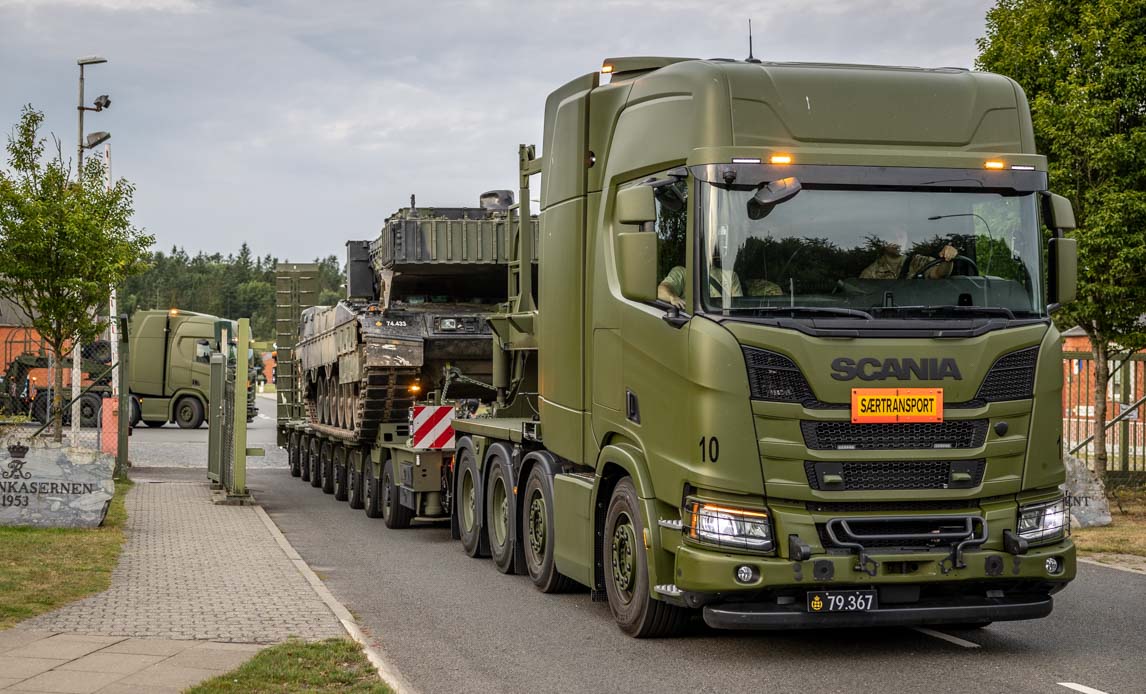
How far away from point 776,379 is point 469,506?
21.6ft

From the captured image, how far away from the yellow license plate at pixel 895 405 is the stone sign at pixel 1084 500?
786cm

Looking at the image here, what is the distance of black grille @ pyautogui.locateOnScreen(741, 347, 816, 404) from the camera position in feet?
26.3

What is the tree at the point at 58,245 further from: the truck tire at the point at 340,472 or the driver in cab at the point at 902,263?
the driver in cab at the point at 902,263

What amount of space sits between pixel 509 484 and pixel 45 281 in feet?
40.3

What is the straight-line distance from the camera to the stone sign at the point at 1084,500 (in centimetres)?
1533

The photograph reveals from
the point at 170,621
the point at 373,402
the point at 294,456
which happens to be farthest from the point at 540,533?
the point at 294,456

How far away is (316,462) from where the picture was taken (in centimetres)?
2297

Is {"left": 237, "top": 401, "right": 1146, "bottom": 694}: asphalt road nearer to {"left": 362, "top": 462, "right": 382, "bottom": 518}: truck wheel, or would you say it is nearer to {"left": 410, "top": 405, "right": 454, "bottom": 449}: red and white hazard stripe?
{"left": 410, "top": 405, "right": 454, "bottom": 449}: red and white hazard stripe

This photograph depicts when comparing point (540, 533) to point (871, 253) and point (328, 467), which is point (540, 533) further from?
point (328, 467)

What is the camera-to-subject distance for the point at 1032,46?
700 inches

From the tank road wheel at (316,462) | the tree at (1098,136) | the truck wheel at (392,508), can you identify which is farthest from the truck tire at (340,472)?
the tree at (1098,136)

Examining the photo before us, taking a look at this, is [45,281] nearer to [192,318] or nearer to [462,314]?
[462,314]

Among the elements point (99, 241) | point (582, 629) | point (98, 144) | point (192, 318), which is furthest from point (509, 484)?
point (192, 318)

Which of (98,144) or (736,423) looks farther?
(98,144)
